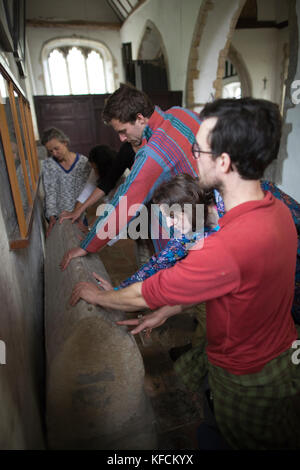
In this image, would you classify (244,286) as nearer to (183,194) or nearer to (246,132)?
(246,132)

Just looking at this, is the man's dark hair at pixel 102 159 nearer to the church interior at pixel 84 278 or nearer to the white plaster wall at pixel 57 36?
the church interior at pixel 84 278

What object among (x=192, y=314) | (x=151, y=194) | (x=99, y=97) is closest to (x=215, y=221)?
(x=151, y=194)

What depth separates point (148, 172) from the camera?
164 centimetres

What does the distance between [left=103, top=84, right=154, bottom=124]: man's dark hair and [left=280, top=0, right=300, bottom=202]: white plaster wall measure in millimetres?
2860

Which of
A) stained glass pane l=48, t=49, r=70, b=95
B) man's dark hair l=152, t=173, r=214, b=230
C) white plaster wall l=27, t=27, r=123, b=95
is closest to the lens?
man's dark hair l=152, t=173, r=214, b=230

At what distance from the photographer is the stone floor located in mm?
1783

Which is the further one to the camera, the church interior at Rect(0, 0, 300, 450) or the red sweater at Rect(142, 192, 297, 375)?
the church interior at Rect(0, 0, 300, 450)

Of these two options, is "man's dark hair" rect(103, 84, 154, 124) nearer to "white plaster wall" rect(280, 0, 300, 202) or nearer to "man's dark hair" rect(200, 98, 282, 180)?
"man's dark hair" rect(200, 98, 282, 180)

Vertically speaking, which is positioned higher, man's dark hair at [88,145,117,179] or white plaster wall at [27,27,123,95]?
white plaster wall at [27,27,123,95]

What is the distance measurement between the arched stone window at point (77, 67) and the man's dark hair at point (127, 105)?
1351 cm

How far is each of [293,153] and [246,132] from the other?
12.2ft

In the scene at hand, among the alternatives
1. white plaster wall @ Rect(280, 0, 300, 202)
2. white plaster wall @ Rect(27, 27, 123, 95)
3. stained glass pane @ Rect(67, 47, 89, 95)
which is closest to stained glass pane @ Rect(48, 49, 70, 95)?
stained glass pane @ Rect(67, 47, 89, 95)

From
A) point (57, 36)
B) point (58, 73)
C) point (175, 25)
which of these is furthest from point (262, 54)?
point (58, 73)

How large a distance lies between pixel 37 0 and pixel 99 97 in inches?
244
